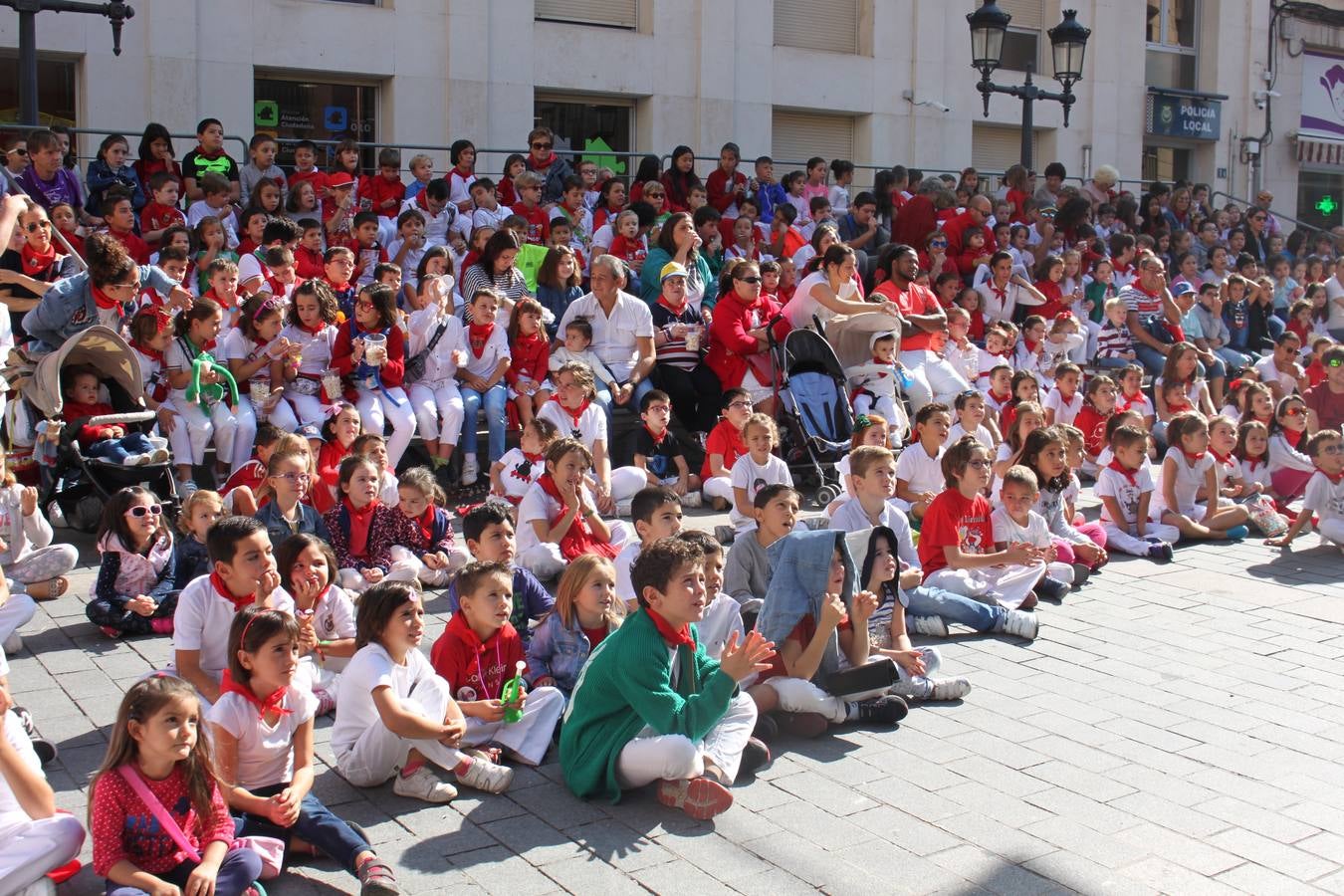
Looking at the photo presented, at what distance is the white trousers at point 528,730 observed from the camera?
18.8 ft

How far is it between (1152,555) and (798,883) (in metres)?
5.66

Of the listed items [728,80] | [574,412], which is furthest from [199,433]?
[728,80]

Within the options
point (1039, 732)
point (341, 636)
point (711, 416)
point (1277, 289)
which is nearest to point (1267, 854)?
point (1039, 732)

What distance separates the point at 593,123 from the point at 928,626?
1219 cm

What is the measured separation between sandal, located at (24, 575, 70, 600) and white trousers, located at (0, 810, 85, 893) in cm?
361

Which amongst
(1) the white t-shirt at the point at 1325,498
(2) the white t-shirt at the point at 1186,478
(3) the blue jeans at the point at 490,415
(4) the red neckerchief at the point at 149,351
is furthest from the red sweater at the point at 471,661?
(1) the white t-shirt at the point at 1325,498

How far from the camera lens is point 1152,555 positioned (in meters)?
9.61

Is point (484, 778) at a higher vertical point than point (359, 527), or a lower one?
lower

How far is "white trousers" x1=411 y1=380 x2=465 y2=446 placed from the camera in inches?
411

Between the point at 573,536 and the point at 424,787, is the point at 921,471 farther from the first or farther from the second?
the point at 424,787

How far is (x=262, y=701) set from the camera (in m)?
4.95

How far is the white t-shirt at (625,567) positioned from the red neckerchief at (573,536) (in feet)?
1.07

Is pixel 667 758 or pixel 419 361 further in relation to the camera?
pixel 419 361

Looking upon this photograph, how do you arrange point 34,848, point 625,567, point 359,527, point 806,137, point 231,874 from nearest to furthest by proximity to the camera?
point 34,848
point 231,874
point 625,567
point 359,527
point 806,137
